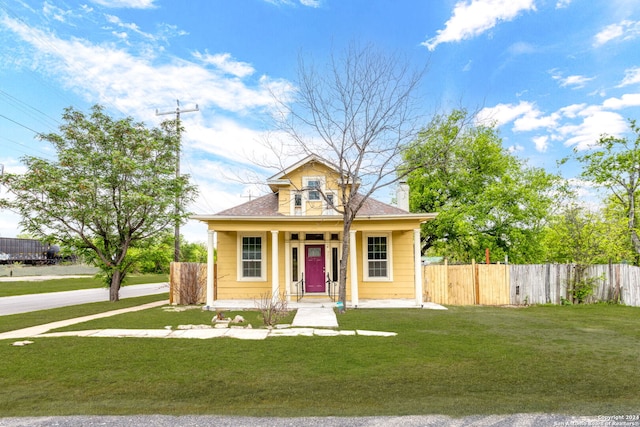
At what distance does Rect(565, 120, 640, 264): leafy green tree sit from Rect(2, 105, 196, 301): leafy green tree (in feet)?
61.0

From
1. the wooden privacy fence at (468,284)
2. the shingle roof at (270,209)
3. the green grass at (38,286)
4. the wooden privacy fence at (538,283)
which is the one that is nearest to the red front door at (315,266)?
the shingle roof at (270,209)

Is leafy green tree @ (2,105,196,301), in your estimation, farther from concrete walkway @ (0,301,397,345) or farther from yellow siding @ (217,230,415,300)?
concrete walkway @ (0,301,397,345)

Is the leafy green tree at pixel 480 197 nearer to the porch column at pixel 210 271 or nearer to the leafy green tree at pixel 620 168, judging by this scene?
the leafy green tree at pixel 620 168

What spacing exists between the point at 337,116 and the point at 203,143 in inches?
438

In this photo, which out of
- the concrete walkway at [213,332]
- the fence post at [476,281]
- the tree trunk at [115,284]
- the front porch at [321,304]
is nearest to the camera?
the concrete walkway at [213,332]

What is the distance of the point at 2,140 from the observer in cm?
1588

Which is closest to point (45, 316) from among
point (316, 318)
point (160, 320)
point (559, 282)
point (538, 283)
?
point (160, 320)

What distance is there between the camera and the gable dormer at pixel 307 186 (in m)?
14.1

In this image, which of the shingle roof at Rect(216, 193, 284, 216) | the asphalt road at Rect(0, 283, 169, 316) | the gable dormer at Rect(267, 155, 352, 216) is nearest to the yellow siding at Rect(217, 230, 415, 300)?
the shingle roof at Rect(216, 193, 284, 216)

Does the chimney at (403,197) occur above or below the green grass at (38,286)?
above

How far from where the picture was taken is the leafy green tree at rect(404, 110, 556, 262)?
20.6 meters

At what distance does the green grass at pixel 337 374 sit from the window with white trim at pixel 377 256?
5.69 metres

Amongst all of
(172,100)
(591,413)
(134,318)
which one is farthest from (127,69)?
(591,413)

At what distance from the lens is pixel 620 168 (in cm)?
1700
